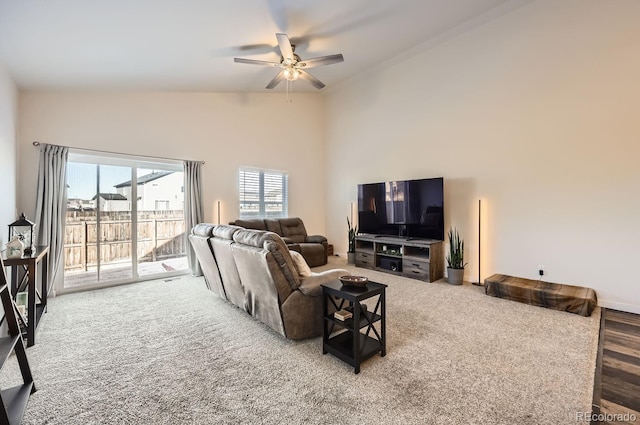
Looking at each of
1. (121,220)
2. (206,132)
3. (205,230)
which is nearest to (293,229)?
(206,132)

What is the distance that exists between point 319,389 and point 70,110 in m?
5.16

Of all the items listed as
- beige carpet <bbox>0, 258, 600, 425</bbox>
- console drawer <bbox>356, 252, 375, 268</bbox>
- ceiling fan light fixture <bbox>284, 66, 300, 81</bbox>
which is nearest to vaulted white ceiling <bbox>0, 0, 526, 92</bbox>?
ceiling fan light fixture <bbox>284, 66, 300, 81</bbox>

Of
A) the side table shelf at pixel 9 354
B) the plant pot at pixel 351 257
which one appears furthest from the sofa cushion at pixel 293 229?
the side table shelf at pixel 9 354

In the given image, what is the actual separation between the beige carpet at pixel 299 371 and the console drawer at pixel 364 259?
2.22m

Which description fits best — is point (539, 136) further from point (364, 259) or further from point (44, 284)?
point (44, 284)

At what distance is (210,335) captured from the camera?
282cm

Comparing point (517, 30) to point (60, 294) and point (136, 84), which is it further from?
point (60, 294)

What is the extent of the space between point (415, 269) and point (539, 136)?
2694 mm

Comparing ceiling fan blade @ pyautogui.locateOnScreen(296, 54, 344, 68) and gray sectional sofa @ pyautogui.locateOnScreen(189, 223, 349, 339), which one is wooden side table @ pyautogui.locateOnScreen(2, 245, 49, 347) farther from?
ceiling fan blade @ pyautogui.locateOnScreen(296, 54, 344, 68)

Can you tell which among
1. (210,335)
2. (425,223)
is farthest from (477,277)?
(210,335)

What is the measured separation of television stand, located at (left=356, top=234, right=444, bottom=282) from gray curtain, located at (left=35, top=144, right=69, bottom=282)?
495 cm

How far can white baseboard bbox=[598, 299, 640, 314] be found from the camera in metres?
3.28

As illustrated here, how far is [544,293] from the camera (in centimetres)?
345

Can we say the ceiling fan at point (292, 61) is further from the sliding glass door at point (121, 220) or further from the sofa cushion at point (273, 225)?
the sofa cushion at point (273, 225)
